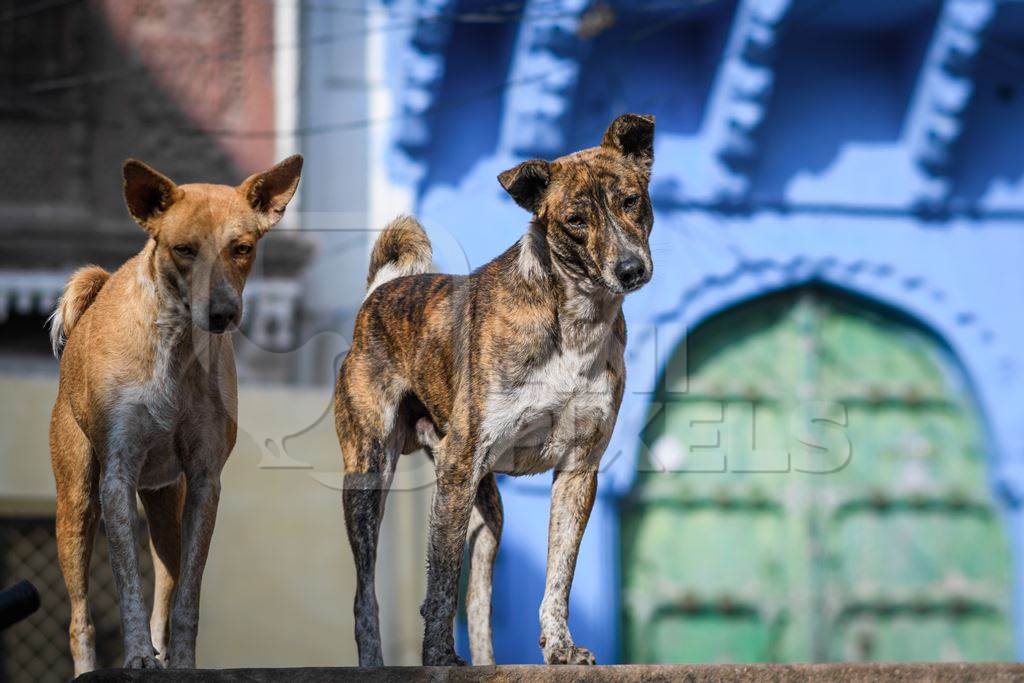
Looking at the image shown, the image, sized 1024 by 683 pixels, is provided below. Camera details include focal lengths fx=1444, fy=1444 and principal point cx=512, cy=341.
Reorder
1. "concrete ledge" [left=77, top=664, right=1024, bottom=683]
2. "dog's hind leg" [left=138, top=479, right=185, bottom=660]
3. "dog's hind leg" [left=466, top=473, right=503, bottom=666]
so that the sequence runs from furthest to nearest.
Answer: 1. "dog's hind leg" [left=466, top=473, right=503, bottom=666]
2. "dog's hind leg" [left=138, top=479, right=185, bottom=660]
3. "concrete ledge" [left=77, top=664, right=1024, bottom=683]

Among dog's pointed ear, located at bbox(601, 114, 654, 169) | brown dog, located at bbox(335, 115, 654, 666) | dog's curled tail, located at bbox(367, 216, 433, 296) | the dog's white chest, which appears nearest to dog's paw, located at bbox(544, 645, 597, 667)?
brown dog, located at bbox(335, 115, 654, 666)

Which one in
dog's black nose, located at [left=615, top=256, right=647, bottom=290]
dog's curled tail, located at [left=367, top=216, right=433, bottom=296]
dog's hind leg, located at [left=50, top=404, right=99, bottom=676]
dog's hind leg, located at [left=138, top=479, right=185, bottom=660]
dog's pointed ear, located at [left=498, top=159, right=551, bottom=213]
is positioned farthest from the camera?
dog's curled tail, located at [left=367, top=216, right=433, bottom=296]

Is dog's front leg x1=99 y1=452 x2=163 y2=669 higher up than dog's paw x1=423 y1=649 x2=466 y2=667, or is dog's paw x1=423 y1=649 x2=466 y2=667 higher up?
dog's front leg x1=99 y1=452 x2=163 y2=669

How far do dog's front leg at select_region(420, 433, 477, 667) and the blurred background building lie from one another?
536 centimetres

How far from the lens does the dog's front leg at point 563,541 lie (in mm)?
4922

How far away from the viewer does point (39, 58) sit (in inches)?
467

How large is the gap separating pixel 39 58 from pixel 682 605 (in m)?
6.79

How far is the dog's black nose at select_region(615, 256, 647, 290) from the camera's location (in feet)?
15.1

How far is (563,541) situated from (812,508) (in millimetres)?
6124

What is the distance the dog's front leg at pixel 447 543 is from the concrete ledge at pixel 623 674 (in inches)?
16.7

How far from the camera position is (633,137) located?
5.07m

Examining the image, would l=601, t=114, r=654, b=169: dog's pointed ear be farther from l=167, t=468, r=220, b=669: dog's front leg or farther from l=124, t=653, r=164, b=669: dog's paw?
l=124, t=653, r=164, b=669: dog's paw

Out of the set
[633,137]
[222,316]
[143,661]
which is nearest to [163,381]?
[222,316]

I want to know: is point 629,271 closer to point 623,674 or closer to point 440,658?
point 623,674
